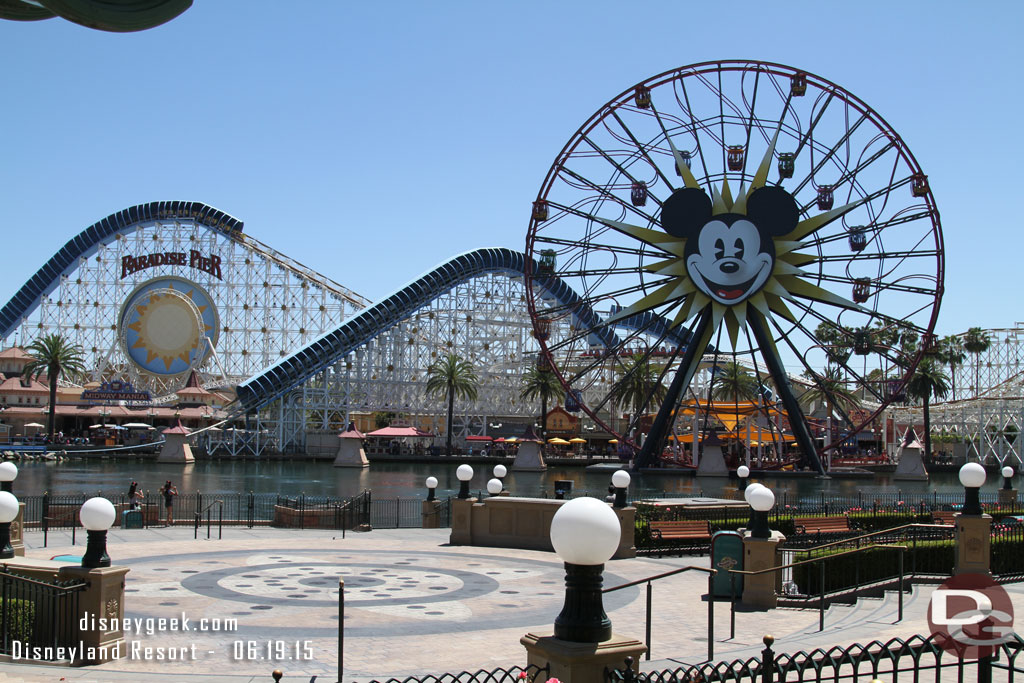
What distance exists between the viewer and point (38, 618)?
43.1 ft

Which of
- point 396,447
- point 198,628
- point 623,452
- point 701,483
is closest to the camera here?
point 198,628

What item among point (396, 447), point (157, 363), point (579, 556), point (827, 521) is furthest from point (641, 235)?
point (157, 363)

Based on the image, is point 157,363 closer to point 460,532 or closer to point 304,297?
point 304,297

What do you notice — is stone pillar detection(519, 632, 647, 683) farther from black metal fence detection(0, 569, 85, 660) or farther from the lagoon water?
the lagoon water

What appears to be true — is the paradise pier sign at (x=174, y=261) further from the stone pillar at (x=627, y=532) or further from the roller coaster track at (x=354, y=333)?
the stone pillar at (x=627, y=532)

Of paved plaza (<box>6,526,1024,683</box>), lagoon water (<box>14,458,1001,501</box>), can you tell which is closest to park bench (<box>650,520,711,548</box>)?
paved plaza (<box>6,526,1024,683</box>)

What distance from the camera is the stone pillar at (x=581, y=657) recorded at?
7766 mm

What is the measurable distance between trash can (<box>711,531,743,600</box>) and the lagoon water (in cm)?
2992

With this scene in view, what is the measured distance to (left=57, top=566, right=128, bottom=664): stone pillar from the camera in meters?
12.6

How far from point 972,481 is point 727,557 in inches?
193

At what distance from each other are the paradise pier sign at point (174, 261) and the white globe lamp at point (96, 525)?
87.1 metres

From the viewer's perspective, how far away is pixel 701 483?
218 ft

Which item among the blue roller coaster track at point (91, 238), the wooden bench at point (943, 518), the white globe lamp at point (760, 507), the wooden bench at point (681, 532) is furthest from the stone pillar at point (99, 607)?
the blue roller coaster track at point (91, 238)

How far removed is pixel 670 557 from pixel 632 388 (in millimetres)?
68202
